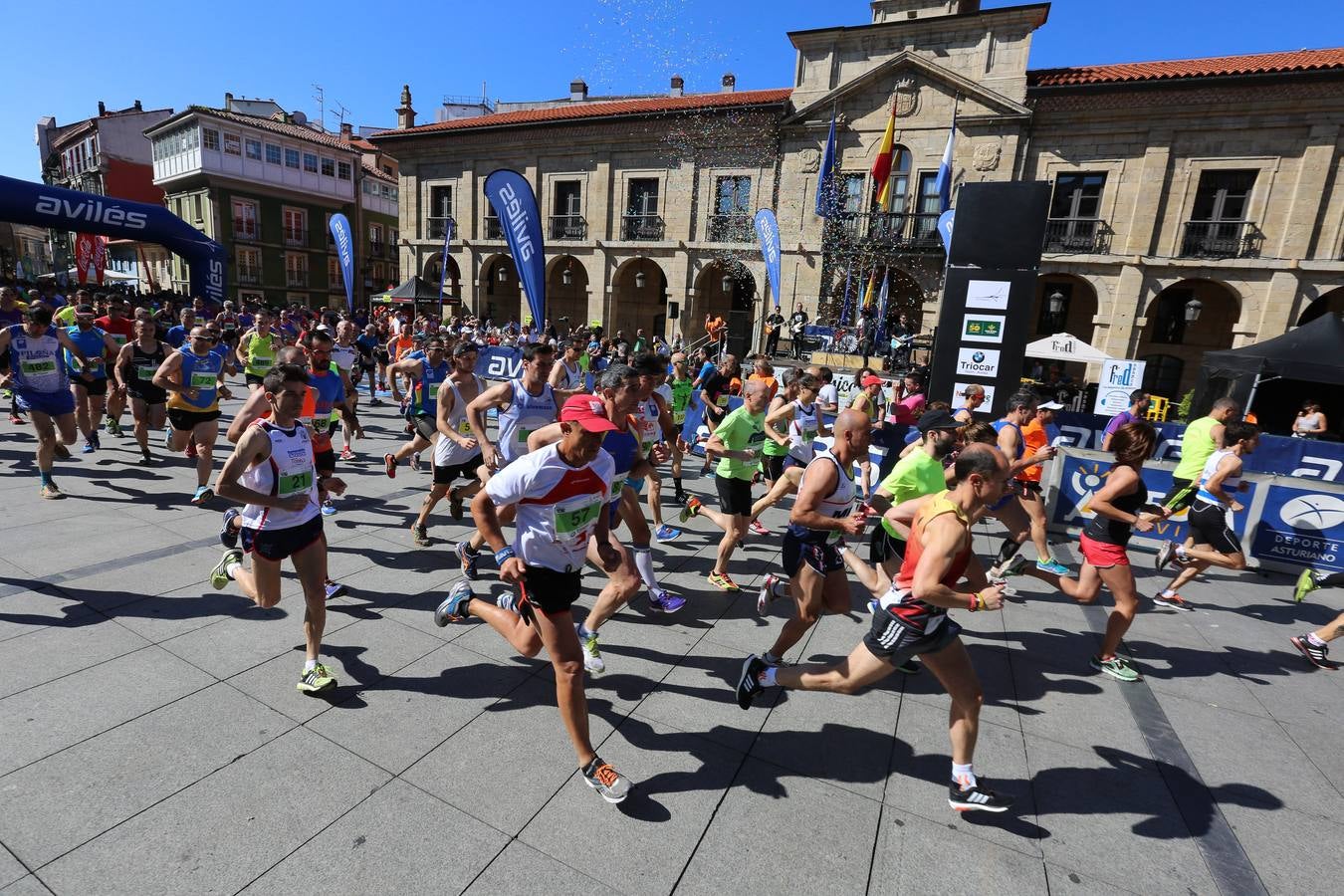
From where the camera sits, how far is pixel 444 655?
4312 mm

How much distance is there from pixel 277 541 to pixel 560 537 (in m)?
1.88

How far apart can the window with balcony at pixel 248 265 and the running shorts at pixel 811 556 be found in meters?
46.4

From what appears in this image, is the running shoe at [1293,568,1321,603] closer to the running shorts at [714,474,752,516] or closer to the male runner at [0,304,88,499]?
the running shorts at [714,474,752,516]

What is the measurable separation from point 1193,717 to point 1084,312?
23.2 m

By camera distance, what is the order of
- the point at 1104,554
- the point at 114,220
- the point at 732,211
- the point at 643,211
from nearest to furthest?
the point at 1104,554
the point at 114,220
the point at 732,211
the point at 643,211

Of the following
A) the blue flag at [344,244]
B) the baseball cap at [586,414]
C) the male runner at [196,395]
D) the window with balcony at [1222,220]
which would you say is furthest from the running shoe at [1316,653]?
the blue flag at [344,244]

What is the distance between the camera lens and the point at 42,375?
660cm

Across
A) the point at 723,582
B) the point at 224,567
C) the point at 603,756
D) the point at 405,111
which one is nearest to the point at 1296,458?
the point at 723,582

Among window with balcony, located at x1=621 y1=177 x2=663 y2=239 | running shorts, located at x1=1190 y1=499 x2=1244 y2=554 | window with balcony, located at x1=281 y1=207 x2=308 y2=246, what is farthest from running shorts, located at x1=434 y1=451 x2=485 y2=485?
window with balcony, located at x1=281 y1=207 x2=308 y2=246

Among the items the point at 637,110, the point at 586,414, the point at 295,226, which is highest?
the point at 637,110

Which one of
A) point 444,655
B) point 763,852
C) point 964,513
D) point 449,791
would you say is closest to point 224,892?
point 449,791

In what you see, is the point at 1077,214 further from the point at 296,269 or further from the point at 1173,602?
the point at 296,269

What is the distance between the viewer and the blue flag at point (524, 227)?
984 centimetres

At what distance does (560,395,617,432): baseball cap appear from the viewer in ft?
9.94
